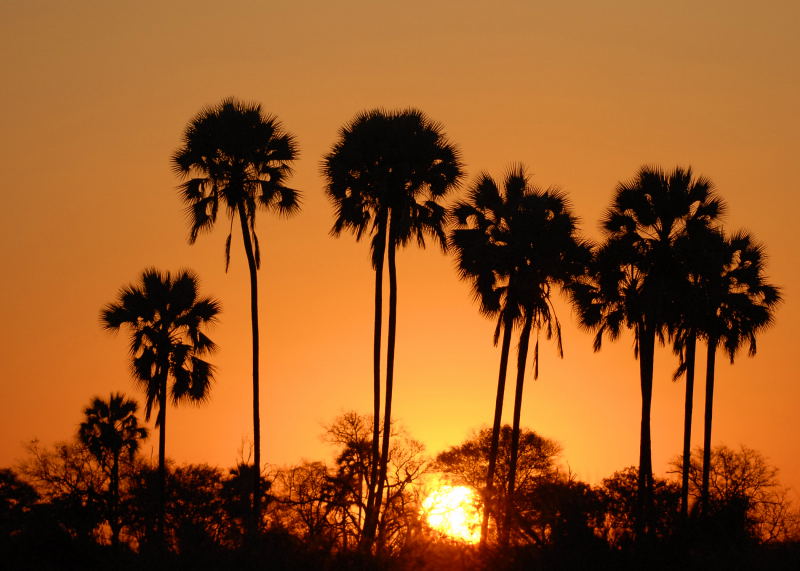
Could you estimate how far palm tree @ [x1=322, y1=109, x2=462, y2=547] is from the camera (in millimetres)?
54656

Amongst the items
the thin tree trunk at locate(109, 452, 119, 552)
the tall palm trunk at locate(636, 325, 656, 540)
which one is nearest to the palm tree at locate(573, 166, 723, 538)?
the tall palm trunk at locate(636, 325, 656, 540)

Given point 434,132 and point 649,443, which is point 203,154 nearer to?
point 434,132

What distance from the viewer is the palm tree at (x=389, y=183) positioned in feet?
179

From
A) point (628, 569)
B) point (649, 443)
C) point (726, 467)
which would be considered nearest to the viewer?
point (628, 569)

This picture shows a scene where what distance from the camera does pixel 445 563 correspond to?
39406 millimetres

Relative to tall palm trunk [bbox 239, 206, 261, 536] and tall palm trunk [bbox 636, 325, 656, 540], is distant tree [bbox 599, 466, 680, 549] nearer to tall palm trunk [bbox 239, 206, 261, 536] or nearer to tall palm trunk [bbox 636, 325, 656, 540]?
tall palm trunk [bbox 636, 325, 656, 540]

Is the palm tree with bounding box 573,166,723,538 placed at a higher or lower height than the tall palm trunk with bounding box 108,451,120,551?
higher

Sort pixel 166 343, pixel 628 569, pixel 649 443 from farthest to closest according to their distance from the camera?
pixel 166 343, pixel 649 443, pixel 628 569

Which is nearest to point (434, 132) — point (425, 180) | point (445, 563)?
point (425, 180)

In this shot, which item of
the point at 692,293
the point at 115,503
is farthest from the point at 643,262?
the point at 115,503

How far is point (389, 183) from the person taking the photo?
54.7 m

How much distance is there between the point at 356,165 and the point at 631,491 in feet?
53.7

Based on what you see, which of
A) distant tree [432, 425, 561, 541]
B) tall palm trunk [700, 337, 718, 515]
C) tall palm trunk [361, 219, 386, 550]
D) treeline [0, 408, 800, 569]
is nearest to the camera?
treeline [0, 408, 800, 569]

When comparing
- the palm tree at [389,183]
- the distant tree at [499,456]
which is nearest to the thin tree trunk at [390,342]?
the palm tree at [389,183]
